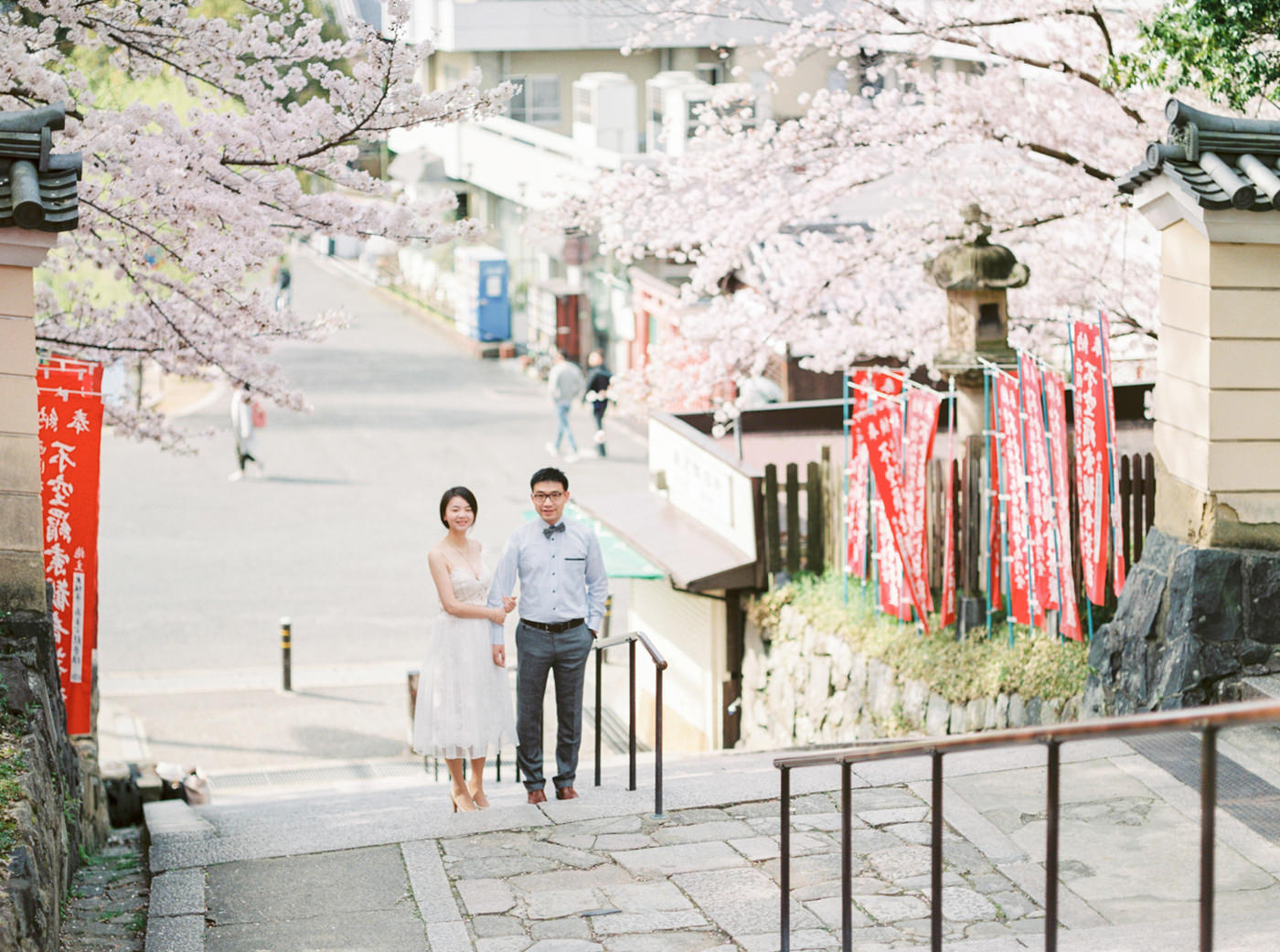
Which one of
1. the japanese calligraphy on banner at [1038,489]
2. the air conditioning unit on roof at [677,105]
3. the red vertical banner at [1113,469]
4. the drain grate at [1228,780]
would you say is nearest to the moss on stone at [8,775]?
the drain grate at [1228,780]

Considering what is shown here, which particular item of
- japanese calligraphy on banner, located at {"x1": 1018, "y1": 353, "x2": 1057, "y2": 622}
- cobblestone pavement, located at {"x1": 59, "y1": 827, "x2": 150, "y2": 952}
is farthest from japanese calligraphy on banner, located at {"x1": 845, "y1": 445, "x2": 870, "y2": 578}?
cobblestone pavement, located at {"x1": 59, "y1": 827, "x2": 150, "y2": 952}

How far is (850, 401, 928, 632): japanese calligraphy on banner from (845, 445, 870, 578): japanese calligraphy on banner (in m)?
0.41

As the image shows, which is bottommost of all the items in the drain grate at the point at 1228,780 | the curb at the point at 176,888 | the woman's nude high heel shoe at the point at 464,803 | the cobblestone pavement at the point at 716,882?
the woman's nude high heel shoe at the point at 464,803

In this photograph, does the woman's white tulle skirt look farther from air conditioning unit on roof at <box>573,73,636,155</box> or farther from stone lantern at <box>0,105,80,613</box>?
air conditioning unit on roof at <box>573,73,636,155</box>

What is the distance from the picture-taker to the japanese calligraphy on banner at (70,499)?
9.23 meters

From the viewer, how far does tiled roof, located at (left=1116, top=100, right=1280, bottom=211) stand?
8234 millimetres

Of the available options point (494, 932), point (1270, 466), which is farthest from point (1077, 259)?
point (494, 932)

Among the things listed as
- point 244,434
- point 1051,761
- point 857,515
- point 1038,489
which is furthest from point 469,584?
point 244,434

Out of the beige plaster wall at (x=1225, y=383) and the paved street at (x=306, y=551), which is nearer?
the beige plaster wall at (x=1225, y=383)

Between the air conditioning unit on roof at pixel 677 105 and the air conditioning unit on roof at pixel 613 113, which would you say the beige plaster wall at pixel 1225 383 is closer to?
the air conditioning unit on roof at pixel 677 105

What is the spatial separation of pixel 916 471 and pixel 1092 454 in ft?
6.89

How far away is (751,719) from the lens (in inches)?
599

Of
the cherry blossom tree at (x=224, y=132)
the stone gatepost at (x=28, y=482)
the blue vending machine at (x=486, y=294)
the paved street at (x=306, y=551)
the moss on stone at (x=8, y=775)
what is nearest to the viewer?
the moss on stone at (x=8, y=775)

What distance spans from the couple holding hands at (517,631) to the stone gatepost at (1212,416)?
3.34 m
